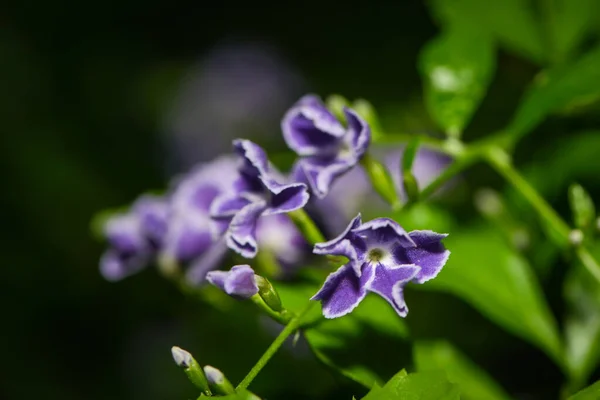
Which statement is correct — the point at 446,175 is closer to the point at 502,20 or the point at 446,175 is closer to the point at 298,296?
the point at 298,296

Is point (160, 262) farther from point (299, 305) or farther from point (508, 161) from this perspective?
point (508, 161)

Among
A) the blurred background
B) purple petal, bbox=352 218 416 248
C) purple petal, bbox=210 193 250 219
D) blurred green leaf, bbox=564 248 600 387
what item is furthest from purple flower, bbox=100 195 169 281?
blurred green leaf, bbox=564 248 600 387

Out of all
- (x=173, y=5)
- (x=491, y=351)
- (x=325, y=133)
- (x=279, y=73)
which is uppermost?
(x=173, y=5)

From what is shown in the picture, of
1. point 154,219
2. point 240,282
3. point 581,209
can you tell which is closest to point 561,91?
point 581,209

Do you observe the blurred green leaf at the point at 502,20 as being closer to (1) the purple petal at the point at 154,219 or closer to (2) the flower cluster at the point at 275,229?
(2) the flower cluster at the point at 275,229

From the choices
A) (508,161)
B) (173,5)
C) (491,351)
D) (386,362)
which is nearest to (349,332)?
(386,362)
